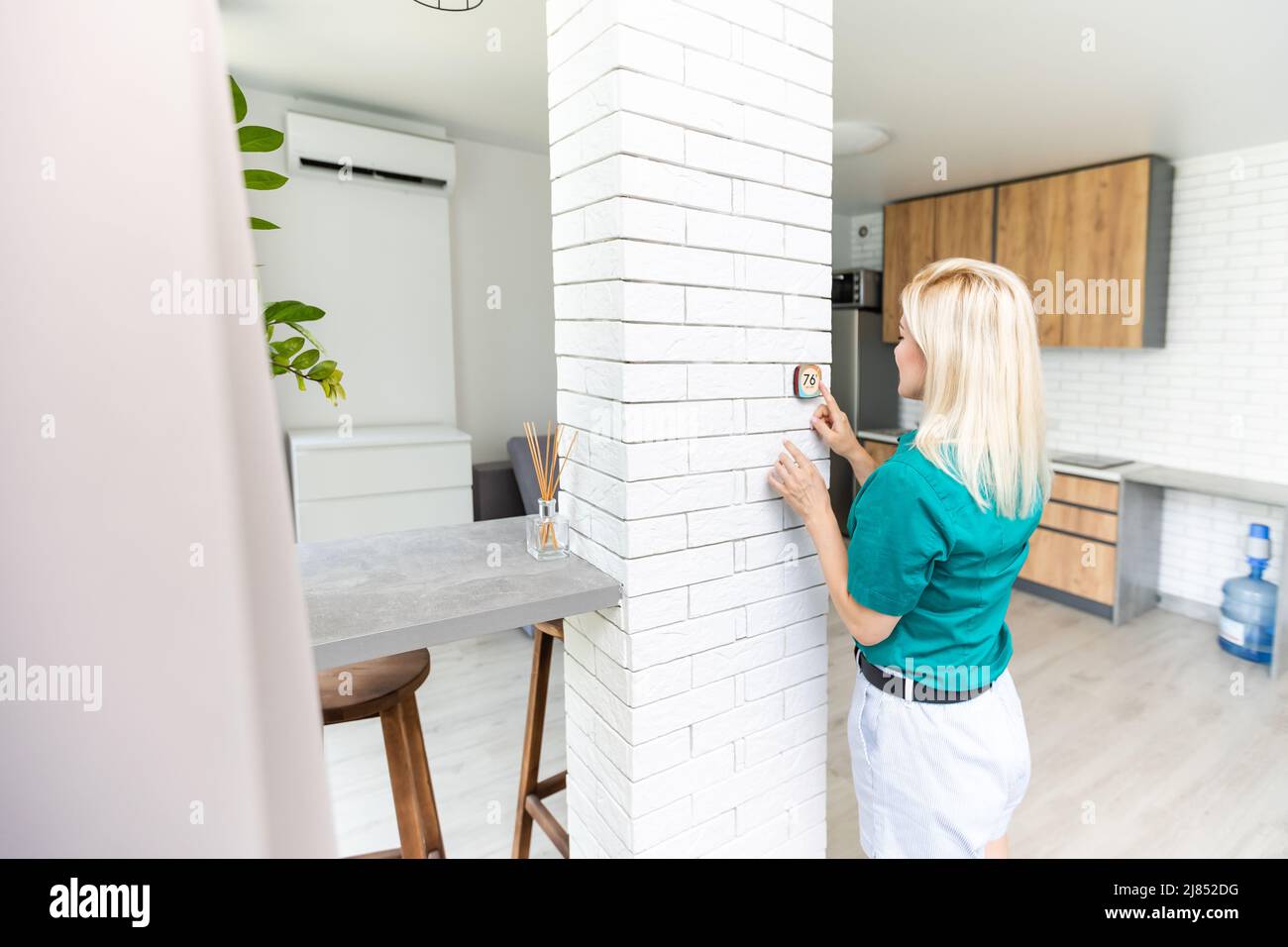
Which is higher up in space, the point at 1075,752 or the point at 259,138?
the point at 259,138

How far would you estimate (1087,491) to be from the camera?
14.2 feet

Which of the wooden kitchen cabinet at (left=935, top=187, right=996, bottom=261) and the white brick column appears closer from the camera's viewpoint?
the white brick column

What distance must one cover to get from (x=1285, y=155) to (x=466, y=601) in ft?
16.3

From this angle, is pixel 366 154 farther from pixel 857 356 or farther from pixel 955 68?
pixel 857 356

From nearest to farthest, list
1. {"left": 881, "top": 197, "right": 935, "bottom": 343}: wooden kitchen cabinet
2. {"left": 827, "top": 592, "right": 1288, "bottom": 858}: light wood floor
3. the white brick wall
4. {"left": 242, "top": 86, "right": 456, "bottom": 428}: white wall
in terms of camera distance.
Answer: {"left": 827, "top": 592, "right": 1288, "bottom": 858}: light wood floor → {"left": 242, "top": 86, "right": 456, "bottom": 428}: white wall → the white brick wall → {"left": 881, "top": 197, "right": 935, "bottom": 343}: wooden kitchen cabinet

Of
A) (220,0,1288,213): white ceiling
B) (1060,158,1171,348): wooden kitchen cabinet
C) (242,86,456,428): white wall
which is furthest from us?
(1060,158,1171,348): wooden kitchen cabinet

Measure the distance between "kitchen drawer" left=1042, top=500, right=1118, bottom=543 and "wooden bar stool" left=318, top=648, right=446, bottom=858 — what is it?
402cm

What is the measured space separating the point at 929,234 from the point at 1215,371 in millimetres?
2020

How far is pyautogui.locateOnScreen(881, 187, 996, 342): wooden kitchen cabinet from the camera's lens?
4.99m

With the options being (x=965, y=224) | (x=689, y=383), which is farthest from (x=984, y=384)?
(x=965, y=224)

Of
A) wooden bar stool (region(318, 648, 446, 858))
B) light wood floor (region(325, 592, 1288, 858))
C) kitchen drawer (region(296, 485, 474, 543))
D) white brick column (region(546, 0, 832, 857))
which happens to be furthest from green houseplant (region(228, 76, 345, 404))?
kitchen drawer (region(296, 485, 474, 543))

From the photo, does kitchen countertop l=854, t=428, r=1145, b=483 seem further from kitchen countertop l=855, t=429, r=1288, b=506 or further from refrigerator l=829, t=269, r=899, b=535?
refrigerator l=829, t=269, r=899, b=535
